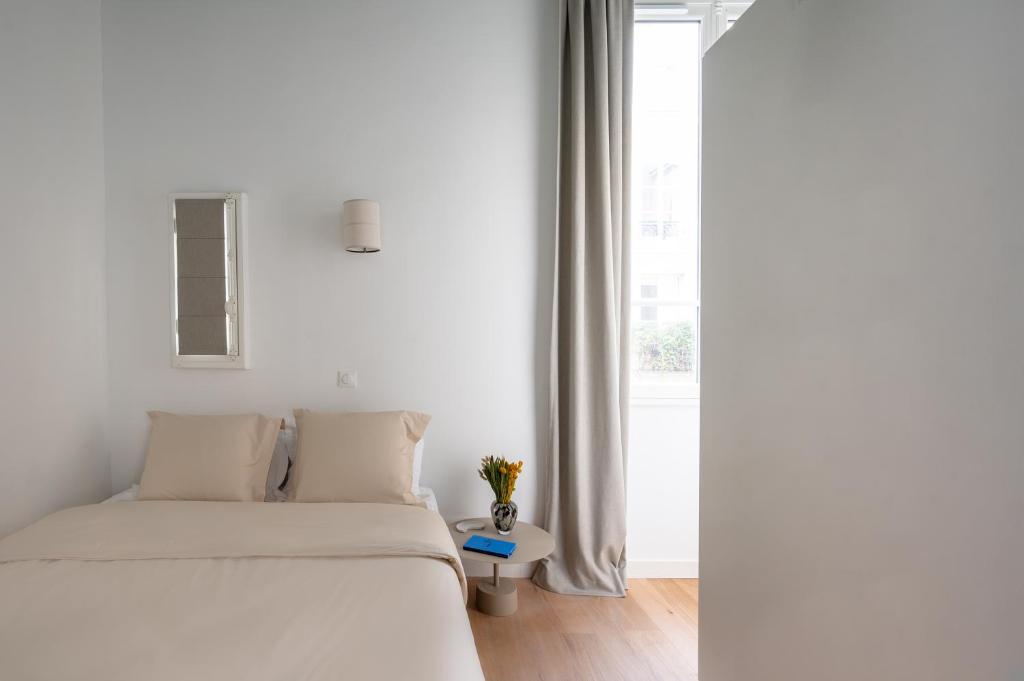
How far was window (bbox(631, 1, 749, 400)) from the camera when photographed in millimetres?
3088

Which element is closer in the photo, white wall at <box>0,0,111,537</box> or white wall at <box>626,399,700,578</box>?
white wall at <box>0,0,111,537</box>

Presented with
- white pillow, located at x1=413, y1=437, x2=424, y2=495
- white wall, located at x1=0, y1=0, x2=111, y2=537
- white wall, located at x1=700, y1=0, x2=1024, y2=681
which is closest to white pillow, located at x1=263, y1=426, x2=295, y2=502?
white pillow, located at x1=413, y1=437, x2=424, y2=495

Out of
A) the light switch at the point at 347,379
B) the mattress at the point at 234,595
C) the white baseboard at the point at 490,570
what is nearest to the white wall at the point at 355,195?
the light switch at the point at 347,379

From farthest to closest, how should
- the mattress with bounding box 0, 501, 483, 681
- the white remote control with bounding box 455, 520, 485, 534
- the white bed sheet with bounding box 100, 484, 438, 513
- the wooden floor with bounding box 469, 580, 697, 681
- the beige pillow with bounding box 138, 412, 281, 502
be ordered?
the white remote control with bounding box 455, 520, 485, 534 → the white bed sheet with bounding box 100, 484, 438, 513 → the beige pillow with bounding box 138, 412, 281, 502 → the wooden floor with bounding box 469, 580, 697, 681 → the mattress with bounding box 0, 501, 483, 681

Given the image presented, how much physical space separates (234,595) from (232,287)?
1.77 meters

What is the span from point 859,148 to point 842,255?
0.18 meters

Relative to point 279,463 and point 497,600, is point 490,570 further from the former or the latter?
point 279,463

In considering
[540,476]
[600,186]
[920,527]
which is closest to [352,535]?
[540,476]

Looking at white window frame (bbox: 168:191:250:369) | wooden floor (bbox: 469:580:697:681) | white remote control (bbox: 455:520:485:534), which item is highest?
white window frame (bbox: 168:191:250:369)

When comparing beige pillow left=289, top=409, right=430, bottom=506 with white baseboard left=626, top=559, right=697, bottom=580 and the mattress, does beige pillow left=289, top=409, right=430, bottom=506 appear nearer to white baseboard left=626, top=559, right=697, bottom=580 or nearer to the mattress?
the mattress

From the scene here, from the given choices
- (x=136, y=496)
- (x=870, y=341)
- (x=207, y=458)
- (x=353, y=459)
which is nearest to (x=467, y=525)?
(x=353, y=459)

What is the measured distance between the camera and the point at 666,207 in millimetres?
3125

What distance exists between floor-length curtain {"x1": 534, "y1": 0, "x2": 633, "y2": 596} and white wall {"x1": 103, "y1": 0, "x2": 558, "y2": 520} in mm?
135

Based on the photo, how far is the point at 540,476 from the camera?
3.00 meters
